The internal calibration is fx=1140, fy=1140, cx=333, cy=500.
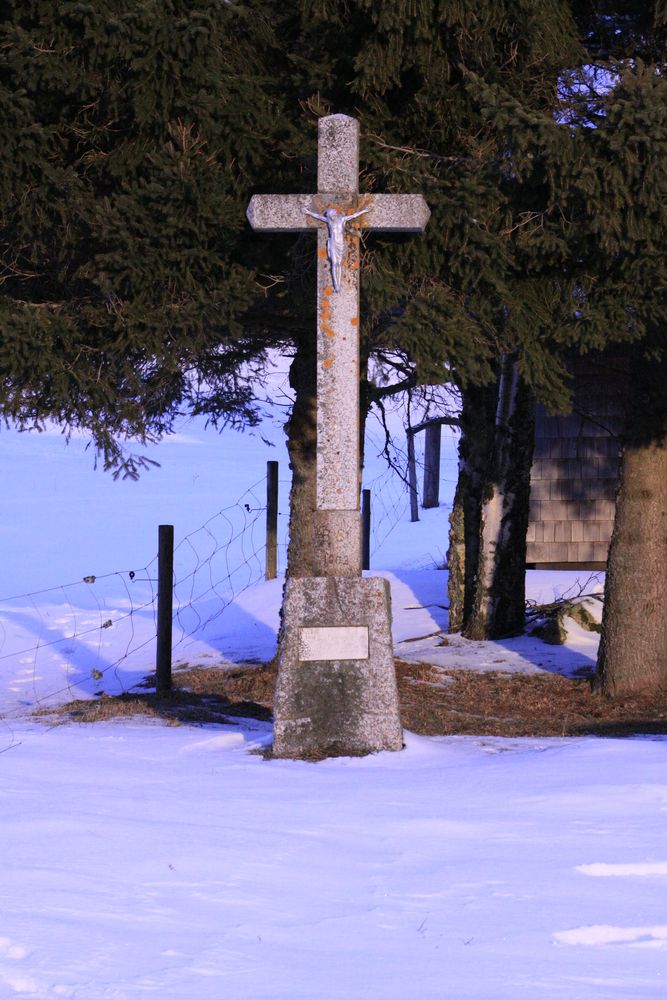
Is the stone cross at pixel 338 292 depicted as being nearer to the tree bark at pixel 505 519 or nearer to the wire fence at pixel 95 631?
the wire fence at pixel 95 631

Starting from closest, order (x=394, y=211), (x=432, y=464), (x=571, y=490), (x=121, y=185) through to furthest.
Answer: (x=394, y=211)
(x=121, y=185)
(x=571, y=490)
(x=432, y=464)

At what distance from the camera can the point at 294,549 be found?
33.1 feet

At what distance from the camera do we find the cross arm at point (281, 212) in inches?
267

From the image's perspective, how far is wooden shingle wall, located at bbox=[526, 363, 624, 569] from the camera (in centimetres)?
1566

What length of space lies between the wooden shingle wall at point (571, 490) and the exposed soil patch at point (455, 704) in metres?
5.44

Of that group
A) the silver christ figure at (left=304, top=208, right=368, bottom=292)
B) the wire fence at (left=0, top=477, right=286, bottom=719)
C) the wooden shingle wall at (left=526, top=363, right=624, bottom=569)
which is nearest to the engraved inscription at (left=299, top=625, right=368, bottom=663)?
the silver christ figure at (left=304, top=208, right=368, bottom=292)

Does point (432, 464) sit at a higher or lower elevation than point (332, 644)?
higher

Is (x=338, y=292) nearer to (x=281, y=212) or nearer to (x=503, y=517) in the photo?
(x=281, y=212)

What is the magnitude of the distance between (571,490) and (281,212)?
9718mm

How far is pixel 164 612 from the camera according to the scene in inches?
402

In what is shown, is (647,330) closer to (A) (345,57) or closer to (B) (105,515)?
(A) (345,57)

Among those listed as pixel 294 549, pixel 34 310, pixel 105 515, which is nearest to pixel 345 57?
pixel 34 310

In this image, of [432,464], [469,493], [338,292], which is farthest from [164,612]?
[432,464]

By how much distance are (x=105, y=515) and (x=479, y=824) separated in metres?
27.2
